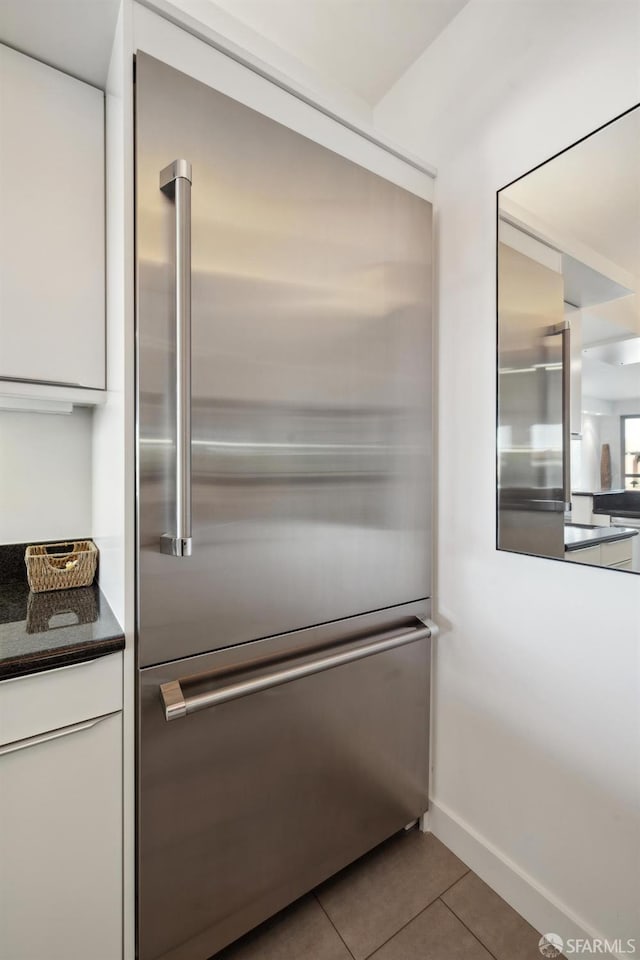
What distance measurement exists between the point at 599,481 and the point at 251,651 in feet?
3.15

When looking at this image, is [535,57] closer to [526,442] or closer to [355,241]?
[355,241]

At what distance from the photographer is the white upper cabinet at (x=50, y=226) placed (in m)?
1.03

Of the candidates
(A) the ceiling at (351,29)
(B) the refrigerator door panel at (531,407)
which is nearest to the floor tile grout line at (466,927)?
(B) the refrigerator door panel at (531,407)

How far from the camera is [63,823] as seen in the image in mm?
886

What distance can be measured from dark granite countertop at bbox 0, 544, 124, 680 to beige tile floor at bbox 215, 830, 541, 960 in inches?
37.8

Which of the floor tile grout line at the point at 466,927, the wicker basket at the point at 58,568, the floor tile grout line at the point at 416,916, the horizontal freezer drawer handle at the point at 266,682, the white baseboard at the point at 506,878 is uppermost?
the wicker basket at the point at 58,568

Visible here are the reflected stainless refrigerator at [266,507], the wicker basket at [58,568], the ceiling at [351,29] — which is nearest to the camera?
the reflected stainless refrigerator at [266,507]

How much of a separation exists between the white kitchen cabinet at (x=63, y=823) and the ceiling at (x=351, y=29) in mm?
2032

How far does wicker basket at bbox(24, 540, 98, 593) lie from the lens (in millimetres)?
1261

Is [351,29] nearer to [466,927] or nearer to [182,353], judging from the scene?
[182,353]

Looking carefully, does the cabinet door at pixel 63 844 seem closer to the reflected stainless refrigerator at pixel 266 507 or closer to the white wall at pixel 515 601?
the reflected stainless refrigerator at pixel 266 507

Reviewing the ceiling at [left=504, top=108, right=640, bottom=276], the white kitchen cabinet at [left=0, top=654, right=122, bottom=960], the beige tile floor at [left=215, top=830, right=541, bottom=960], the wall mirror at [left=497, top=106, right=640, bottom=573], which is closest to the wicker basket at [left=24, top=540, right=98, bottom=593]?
the white kitchen cabinet at [left=0, top=654, right=122, bottom=960]

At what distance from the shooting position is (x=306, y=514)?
119 cm

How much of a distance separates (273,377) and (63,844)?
109 centimetres
